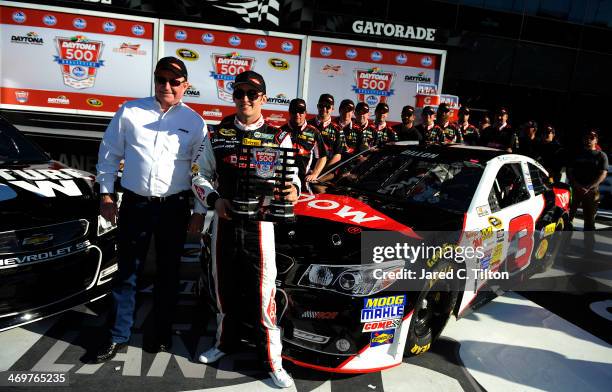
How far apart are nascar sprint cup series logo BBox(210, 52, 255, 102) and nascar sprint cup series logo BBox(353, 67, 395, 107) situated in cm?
190

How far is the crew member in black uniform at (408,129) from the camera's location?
20.0 feet

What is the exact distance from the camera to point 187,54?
7062 mm

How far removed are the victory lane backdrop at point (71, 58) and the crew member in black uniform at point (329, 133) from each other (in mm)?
3330

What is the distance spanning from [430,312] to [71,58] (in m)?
6.73

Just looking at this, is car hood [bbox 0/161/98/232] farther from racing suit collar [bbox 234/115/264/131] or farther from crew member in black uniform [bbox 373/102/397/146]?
crew member in black uniform [bbox 373/102/397/146]

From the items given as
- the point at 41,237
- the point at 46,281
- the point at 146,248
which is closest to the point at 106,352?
the point at 46,281

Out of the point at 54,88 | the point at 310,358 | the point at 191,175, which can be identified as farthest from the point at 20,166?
the point at 54,88

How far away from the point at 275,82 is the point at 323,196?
4.56m

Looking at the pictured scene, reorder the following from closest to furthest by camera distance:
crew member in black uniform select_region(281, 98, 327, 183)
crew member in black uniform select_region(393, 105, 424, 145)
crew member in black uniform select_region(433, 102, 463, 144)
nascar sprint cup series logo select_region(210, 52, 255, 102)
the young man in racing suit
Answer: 1. the young man in racing suit
2. crew member in black uniform select_region(281, 98, 327, 183)
3. crew member in black uniform select_region(393, 105, 424, 145)
4. crew member in black uniform select_region(433, 102, 463, 144)
5. nascar sprint cup series logo select_region(210, 52, 255, 102)

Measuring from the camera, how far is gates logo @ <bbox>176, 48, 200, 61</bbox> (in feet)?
23.2

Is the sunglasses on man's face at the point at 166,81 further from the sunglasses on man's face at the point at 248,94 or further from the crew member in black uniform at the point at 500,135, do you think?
the crew member in black uniform at the point at 500,135

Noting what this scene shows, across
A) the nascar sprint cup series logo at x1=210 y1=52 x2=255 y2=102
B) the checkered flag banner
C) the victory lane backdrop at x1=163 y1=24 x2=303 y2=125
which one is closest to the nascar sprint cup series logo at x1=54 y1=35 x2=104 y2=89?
the victory lane backdrop at x1=163 y1=24 x2=303 y2=125

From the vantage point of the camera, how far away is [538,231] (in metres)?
4.14

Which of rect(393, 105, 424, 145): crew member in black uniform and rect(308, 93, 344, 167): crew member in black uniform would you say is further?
rect(393, 105, 424, 145): crew member in black uniform
